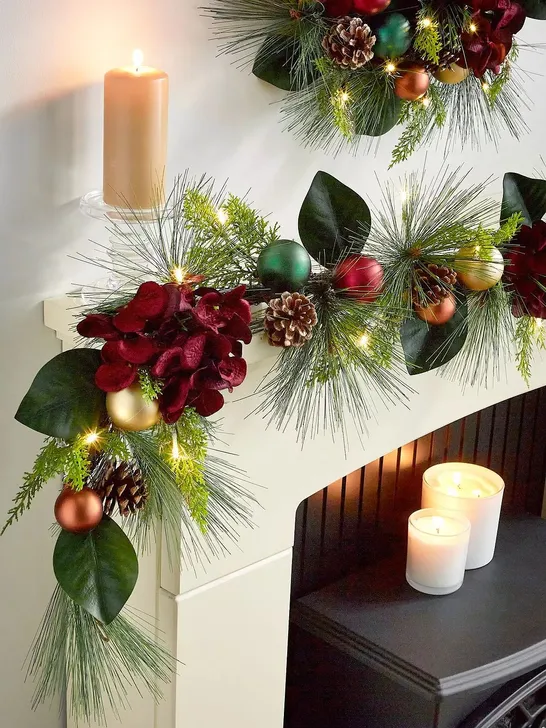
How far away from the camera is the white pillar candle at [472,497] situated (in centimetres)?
143

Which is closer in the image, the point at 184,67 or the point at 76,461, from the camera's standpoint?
Result: the point at 76,461

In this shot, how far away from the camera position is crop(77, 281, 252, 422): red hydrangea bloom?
0.76m

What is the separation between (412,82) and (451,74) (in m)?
0.07

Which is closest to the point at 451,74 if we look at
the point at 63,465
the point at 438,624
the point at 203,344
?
the point at 203,344

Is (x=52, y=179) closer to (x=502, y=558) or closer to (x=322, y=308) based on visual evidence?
(x=322, y=308)

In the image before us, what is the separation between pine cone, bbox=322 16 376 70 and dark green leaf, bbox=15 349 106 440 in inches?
16.4

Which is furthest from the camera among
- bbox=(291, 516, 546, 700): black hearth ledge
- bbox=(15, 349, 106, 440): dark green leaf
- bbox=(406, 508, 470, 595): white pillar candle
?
bbox=(406, 508, 470, 595): white pillar candle

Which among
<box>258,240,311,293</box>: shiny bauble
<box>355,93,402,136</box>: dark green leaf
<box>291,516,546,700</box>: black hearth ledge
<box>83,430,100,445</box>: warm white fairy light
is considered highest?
<box>355,93,402,136</box>: dark green leaf

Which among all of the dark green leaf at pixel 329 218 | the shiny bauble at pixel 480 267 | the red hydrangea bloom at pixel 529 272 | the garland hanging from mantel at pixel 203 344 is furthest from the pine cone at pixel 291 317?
the red hydrangea bloom at pixel 529 272

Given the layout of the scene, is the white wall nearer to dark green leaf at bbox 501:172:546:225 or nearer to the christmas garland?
the christmas garland

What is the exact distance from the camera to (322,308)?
951 millimetres

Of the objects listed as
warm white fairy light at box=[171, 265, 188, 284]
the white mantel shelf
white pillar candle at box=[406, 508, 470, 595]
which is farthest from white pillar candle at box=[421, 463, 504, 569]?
warm white fairy light at box=[171, 265, 188, 284]

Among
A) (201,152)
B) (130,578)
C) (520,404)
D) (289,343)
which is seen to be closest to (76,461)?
(130,578)

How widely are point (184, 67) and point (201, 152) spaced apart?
9 centimetres
